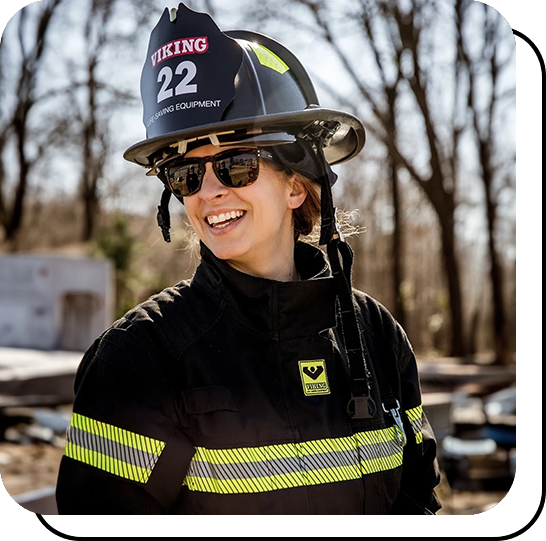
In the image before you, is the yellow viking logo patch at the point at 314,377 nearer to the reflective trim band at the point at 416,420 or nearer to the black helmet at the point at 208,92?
the reflective trim band at the point at 416,420

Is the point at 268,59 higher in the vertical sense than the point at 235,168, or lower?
higher

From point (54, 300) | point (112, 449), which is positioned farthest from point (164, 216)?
point (54, 300)

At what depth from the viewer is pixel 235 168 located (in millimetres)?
1636

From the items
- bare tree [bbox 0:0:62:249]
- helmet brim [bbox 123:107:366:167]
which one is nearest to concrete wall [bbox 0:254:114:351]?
bare tree [bbox 0:0:62:249]

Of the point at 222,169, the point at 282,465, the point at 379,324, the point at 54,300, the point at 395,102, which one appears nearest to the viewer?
the point at 282,465

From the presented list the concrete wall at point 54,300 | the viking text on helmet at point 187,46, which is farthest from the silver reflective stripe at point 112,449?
the concrete wall at point 54,300

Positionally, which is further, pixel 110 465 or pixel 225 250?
pixel 225 250

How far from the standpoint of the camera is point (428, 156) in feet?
19.9

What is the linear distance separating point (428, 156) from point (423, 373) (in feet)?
7.59


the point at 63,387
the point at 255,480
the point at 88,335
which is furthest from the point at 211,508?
the point at 88,335

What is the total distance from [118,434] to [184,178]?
61 centimetres

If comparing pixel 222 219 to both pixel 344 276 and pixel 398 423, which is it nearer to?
pixel 344 276

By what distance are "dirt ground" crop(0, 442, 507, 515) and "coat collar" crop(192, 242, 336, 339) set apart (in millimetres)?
3385

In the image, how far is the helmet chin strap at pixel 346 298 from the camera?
1639 mm
